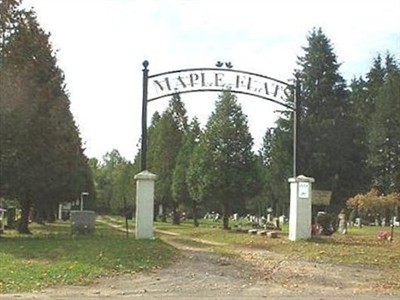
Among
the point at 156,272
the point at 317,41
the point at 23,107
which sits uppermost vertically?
the point at 317,41

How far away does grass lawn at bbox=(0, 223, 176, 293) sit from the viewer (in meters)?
14.3

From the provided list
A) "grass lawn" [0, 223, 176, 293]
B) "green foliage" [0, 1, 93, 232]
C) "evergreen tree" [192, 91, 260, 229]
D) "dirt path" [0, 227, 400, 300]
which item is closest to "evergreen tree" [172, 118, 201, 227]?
"evergreen tree" [192, 91, 260, 229]

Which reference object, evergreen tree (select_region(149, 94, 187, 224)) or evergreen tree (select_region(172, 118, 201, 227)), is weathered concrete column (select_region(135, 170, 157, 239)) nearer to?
evergreen tree (select_region(172, 118, 201, 227))

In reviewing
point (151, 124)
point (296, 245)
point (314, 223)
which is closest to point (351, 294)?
point (296, 245)

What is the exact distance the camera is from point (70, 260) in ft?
56.5

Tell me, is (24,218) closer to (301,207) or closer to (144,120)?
(144,120)

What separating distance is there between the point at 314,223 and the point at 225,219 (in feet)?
39.7

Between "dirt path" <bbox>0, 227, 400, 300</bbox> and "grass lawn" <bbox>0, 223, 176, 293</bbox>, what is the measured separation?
1.79 ft

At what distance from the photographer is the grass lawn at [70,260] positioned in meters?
14.3

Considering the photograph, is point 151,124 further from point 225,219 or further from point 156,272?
point 156,272

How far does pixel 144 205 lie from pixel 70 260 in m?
6.12

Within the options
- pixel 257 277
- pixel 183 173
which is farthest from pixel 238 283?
pixel 183 173

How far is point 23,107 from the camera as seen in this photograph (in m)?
24.8

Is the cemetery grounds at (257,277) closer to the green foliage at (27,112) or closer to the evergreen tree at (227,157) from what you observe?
the green foliage at (27,112)
